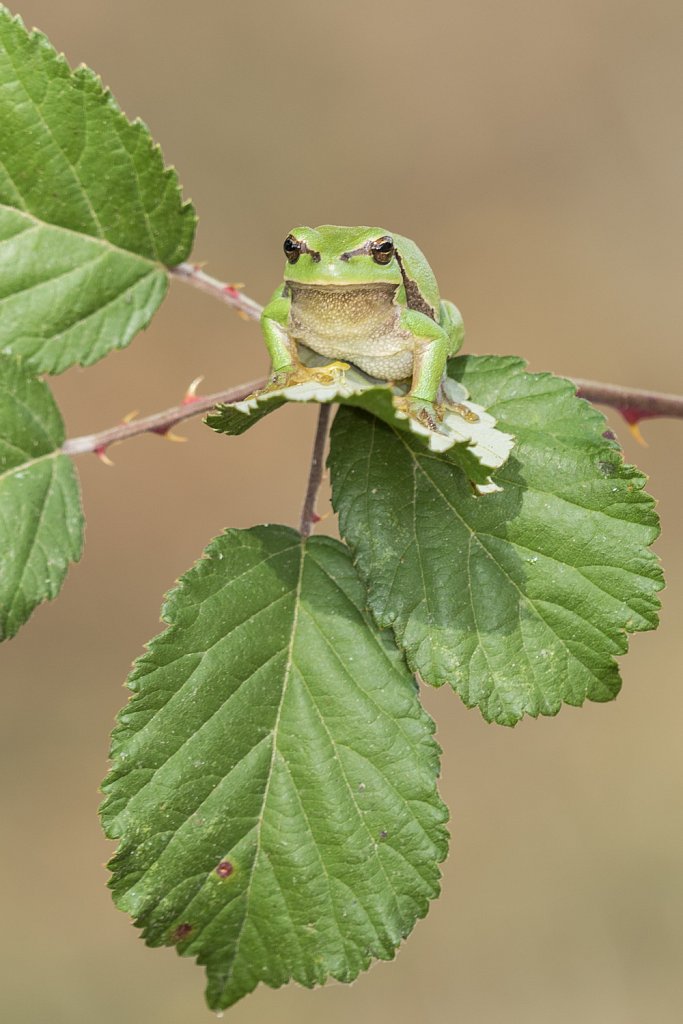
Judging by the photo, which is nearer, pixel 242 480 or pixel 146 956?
pixel 146 956

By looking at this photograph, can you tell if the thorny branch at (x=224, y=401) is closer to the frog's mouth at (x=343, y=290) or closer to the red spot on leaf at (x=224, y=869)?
the frog's mouth at (x=343, y=290)

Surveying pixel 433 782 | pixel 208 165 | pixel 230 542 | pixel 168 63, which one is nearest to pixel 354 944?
pixel 433 782

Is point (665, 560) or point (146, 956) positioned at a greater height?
point (665, 560)

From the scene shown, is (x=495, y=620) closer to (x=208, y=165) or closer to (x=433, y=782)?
(x=433, y=782)

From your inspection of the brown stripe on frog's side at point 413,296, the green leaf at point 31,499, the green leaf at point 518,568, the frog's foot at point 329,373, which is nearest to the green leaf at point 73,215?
the green leaf at point 31,499

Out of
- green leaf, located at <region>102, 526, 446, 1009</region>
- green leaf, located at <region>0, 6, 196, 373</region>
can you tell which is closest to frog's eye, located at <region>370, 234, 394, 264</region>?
green leaf, located at <region>0, 6, 196, 373</region>

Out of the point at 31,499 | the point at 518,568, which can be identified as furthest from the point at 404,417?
the point at 31,499

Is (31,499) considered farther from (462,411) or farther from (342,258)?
(462,411)
